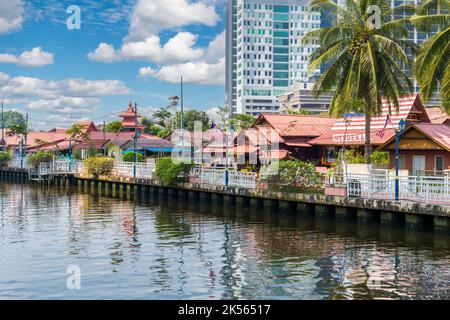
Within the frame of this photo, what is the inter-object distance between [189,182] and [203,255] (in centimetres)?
2130

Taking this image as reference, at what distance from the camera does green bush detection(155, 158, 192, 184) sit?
148 feet

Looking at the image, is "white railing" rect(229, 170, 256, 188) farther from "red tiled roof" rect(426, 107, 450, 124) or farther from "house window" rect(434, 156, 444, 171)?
"red tiled roof" rect(426, 107, 450, 124)

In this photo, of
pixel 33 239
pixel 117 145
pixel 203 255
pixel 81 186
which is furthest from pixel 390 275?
pixel 117 145

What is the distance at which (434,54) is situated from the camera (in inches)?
1200

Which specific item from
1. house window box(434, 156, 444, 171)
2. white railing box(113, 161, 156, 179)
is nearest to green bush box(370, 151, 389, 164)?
house window box(434, 156, 444, 171)

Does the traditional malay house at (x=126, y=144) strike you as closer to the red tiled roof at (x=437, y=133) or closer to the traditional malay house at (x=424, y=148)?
the traditional malay house at (x=424, y=148)

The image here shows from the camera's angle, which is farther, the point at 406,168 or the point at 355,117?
the point at 355,117

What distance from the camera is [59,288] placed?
18328mm

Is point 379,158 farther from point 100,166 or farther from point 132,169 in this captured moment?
point 100,166

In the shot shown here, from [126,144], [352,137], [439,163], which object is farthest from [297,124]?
[126,144]

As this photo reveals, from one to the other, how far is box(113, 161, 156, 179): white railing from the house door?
22249 mm

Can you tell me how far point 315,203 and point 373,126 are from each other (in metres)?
14.3

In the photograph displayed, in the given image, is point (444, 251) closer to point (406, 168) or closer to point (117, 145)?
point (406, 168)
